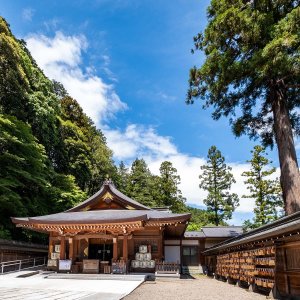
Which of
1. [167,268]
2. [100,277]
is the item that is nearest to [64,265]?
[100,277]

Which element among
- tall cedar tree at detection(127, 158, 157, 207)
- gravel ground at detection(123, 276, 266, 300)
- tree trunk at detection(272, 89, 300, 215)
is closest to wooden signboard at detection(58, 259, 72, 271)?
gravel ground at detection(123, 276, 266, 300)

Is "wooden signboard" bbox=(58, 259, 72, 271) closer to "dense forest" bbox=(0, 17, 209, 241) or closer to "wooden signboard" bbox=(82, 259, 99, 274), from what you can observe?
"wooden signboard" bbox=(82, 259, 99, 274)

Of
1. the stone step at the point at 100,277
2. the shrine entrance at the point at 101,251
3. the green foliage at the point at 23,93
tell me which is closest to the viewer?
the stone step at the point at 100,277

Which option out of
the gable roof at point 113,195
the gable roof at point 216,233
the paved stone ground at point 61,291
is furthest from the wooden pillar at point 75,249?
the gable roof at point 216,233

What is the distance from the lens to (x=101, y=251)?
62.8 ft

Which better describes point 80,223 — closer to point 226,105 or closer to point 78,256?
point 78,256

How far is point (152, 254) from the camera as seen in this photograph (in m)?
17.7

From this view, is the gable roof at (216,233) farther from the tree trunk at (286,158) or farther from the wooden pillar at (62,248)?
the tree trunk at (286,158)

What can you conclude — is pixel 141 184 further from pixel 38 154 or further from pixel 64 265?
pixel 64 265

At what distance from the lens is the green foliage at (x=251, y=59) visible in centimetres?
1078

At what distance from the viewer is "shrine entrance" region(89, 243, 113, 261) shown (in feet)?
62.4

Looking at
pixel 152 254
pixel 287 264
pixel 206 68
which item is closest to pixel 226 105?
pixel 206 68

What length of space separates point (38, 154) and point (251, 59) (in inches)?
705

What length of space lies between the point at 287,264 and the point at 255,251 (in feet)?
7.80
